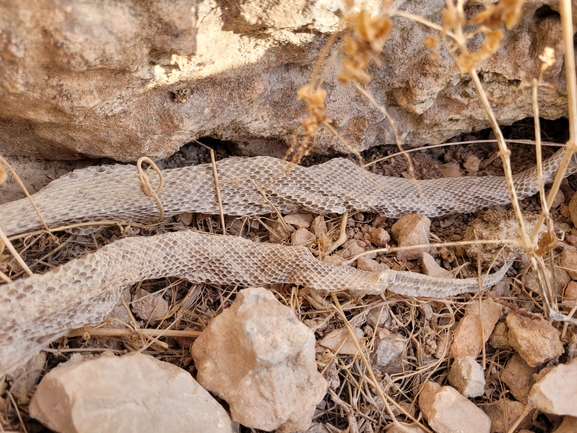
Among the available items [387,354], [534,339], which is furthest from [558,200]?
[387,354]

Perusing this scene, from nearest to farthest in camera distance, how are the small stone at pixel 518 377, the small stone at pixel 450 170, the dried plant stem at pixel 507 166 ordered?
1. the dried plant stem at pixel 507 166
2. the small stone at pixel 518 377
3. the small stone at pixel 450 170

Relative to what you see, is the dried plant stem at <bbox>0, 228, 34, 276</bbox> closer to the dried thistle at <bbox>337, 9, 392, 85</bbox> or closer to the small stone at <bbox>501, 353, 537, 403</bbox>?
the dried thistle at <bbox>337, 9, 392, 85</bbox>

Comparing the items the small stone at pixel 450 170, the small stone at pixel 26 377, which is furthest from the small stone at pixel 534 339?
the small stone at pixel 26 377

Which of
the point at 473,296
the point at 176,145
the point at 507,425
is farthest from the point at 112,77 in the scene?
the point at 507,425

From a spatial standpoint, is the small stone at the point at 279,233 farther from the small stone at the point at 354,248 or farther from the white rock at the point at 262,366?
the white rock at the point at 262,366

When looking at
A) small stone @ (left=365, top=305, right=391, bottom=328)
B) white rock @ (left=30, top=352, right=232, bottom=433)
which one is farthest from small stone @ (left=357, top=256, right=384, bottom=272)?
white rock @ (left=30, top=352, right=232, bottom=433)

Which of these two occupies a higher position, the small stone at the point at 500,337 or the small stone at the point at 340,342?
the small stone at the point at 340,342
